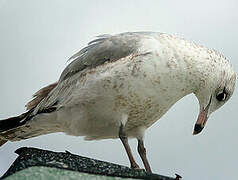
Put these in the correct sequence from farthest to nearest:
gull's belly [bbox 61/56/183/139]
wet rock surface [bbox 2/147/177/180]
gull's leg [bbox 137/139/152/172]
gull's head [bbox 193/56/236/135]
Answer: gull's leg [bbox 137/139/152/172] → gull's head [bbox 193/56/236/135] → gull's belly [bbox 61/56/183/139] → wet rock surface [bbox 2/147/177/180]

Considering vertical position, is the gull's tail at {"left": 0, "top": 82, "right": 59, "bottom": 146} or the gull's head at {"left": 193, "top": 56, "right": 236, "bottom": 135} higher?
the gull's head at {"left": 193, "top": 56, "right": 236, "bottom": 135}

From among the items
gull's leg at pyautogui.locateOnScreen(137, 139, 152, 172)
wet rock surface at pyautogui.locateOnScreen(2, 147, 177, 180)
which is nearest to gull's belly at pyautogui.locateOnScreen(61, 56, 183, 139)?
gull's leg at pyautogui.locateOnScreen(137, 139, 152, 172)

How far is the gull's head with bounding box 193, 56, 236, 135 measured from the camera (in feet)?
17.7

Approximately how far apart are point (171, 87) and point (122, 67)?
0.52m

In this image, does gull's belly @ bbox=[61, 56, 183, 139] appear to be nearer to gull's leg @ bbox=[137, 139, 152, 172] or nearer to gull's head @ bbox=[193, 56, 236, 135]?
gull's leg @ bbox=[137, 139, 152, 172]

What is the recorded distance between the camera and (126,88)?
489 centimetres

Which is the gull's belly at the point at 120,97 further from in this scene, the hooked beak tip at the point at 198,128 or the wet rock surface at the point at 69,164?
the wet rock surface at the point at 69,164

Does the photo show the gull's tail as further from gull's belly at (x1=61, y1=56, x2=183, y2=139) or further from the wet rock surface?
the wet rock surface

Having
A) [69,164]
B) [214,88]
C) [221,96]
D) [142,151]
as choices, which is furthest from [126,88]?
[69,164]

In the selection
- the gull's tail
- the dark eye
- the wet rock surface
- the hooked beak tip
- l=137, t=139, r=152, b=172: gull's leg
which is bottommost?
l=137, t=139, r=152, b=172: gull's leg

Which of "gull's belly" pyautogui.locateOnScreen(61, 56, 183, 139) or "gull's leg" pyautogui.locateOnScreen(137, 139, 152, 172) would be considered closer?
"gull's belly" pyautogui.locateOnScreen(61, 56, 183, 139)

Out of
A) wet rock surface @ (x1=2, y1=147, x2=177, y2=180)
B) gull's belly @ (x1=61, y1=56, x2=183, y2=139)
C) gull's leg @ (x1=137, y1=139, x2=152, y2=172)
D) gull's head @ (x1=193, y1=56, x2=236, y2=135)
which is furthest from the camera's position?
gull's leg @ (x1=137, y1=139, x2=152, y2=172)

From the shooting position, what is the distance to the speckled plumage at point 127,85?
495 cm

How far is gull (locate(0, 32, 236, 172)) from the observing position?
16.3 ft
